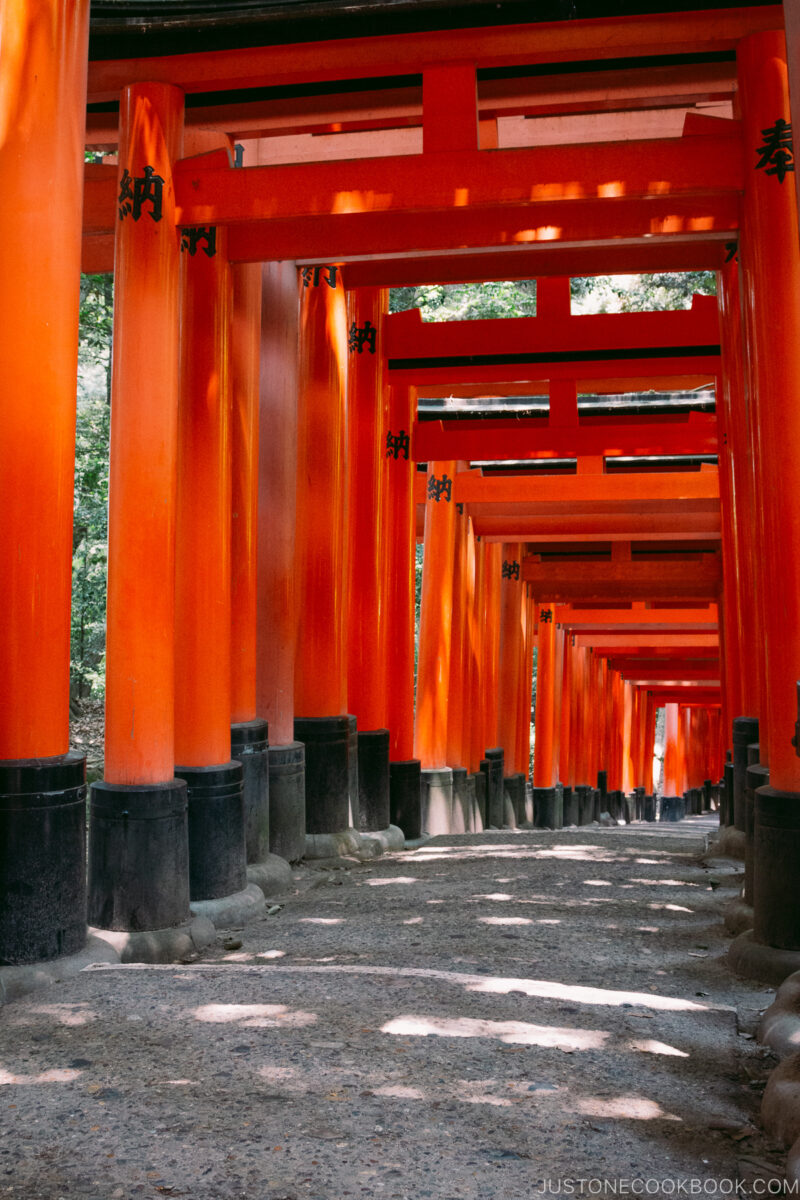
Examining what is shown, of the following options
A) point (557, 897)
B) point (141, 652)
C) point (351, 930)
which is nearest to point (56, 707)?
point (141, 652)

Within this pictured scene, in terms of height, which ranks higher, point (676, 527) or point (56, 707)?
point (676, 527)

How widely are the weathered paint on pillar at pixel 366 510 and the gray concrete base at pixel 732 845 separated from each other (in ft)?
9.56

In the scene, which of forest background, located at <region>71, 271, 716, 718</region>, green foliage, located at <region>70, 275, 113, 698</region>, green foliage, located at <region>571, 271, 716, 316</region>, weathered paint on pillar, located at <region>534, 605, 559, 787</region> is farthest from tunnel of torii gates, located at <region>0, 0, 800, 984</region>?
green foliage, located at <region>571, 271, 716, 316</region>

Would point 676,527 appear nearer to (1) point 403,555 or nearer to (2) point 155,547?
(1) point 403,555

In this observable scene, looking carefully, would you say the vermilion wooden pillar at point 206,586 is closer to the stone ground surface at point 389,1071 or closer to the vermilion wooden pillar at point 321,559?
the stone ground surface at point 389,1071

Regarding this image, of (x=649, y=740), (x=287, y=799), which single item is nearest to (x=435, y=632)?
(x=287, y=799)

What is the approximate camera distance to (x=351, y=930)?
5.40m

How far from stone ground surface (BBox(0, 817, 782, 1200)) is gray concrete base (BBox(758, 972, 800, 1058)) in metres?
0.08

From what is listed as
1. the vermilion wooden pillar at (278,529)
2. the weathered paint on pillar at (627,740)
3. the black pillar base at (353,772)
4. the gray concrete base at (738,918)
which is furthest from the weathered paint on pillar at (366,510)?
the weathered paint on pillar at (627,740)

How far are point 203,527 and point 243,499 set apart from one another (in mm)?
847

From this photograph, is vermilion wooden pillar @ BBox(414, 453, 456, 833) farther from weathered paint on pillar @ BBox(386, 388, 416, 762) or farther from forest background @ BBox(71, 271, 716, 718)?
forest background @ BBox(71, 271, 716, 718)

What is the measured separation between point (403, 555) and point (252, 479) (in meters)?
3.80

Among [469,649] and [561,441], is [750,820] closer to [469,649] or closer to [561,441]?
[561,441]

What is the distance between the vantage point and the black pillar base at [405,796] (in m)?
10.2
